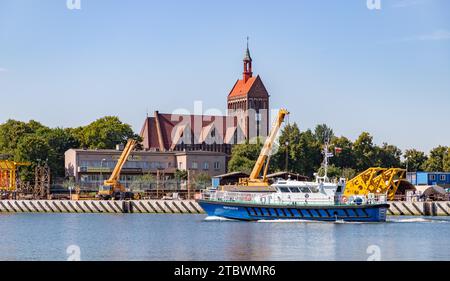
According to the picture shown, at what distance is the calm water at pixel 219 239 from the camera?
5162 centimetres

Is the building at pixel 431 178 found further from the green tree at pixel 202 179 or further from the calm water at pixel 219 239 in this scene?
the calm water at pixel 219 239

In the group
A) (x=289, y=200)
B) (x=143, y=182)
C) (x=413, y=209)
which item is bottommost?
(x=413, y=209)

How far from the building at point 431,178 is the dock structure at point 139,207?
33.0 m

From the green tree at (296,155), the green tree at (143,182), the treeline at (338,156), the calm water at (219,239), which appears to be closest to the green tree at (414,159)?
the treeline at (338,156)

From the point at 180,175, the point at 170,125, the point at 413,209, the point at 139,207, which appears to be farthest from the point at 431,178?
the point at 170,125

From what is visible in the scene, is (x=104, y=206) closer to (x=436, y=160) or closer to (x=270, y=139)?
(x=270, y=139)

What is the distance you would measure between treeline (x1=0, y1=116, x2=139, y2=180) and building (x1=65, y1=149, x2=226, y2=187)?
4.30m

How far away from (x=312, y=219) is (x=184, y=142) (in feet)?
320

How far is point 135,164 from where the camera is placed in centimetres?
14338

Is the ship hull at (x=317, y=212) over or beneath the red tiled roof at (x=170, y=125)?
beneath

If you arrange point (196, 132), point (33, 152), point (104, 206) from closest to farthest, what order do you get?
point (104, 206), point (33, 152), point (196, 132)

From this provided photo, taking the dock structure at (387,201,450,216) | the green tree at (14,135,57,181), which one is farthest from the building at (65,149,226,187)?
the dock structure at (387,201,450,216)

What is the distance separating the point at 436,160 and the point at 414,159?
607cm
